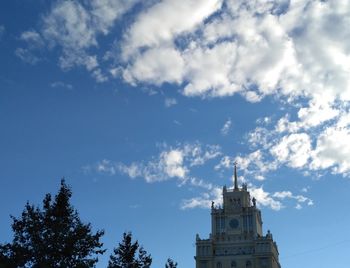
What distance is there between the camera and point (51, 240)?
126 ft

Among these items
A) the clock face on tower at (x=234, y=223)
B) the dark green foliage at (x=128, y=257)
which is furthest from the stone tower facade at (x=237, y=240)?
the dark green foliage at (x=128, y=257)

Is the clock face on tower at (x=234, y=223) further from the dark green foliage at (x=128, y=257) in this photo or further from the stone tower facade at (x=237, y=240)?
the dark green foliage at (x=128, y=257)

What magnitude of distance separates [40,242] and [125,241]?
16.6m

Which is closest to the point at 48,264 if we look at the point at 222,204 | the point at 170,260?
the point at 170,260

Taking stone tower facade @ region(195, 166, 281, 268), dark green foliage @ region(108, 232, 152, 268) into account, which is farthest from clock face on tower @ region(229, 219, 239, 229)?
dark green foliage @ region(108, 232, 152, 268)

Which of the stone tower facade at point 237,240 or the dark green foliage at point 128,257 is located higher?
the stone tower facade at point 237,240

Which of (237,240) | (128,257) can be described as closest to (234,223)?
(237,240)

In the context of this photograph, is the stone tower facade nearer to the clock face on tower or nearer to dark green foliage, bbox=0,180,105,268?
the clock face on tower

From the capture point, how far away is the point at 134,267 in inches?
2036

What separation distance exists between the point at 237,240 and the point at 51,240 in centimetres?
8691

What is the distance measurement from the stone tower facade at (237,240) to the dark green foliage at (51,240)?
80163 mm

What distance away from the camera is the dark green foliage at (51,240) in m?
37.6

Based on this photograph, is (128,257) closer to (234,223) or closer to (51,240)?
(51,240)

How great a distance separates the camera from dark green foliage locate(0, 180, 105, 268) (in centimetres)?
3756
